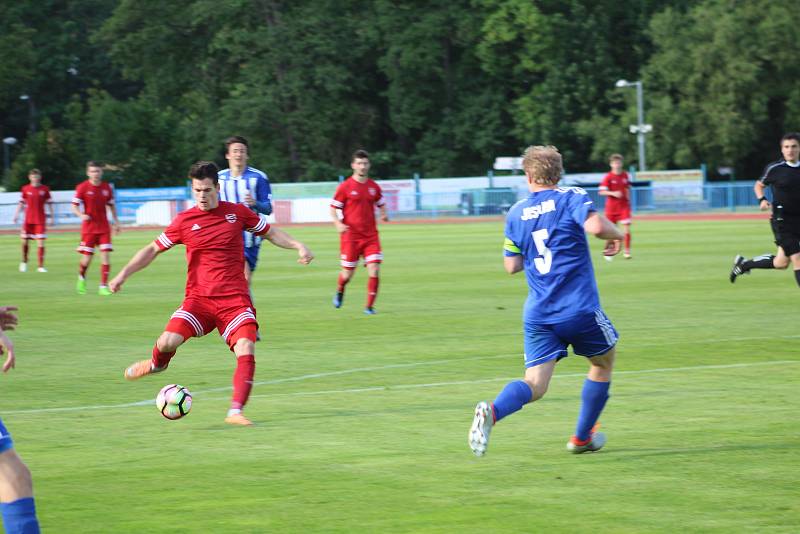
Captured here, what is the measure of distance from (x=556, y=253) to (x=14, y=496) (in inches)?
151

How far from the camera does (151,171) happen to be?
68500 mm

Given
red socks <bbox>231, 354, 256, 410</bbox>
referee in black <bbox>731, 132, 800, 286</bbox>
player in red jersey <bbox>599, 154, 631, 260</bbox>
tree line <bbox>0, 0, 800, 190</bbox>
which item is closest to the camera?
red socks <bbox>231, 354, 256, 410</bbox>

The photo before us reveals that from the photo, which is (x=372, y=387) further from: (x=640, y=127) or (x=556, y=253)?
(x=640, y=127)

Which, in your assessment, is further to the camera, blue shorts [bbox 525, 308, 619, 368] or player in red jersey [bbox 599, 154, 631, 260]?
player in red jersey [bbox 599, 154, 631, 260]

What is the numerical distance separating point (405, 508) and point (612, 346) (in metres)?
1.91

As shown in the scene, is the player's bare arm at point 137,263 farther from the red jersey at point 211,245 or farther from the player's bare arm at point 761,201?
the player's bare arm at point 761,201

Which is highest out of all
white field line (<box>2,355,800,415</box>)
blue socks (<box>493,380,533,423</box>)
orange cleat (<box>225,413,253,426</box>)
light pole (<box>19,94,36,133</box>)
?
light pole (<box>19,94,36,133</box>)

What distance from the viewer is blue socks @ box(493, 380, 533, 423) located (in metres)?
7.60

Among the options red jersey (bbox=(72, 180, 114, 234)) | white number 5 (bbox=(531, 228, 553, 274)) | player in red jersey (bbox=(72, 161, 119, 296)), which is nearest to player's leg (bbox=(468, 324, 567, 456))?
white number 5 (bbox=(531, 228, 553, 274))

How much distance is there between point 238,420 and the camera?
908 cm

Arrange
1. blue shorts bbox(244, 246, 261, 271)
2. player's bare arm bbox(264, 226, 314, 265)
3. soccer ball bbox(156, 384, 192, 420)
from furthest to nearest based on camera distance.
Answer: blue shorts bbox(244, 246, 261, 271) < player's bare arm bbox(264, 226, 314, 265) < soccer ball bbox(156, 384, 192, 420)

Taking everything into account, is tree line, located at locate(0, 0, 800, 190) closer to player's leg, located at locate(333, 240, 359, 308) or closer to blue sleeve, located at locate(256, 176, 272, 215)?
player's leg, located at locate(333, 240, 359, 308)

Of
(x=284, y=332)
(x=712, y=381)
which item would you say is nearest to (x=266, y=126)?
(x=284, y=332)

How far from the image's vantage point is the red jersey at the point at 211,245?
9.62m
